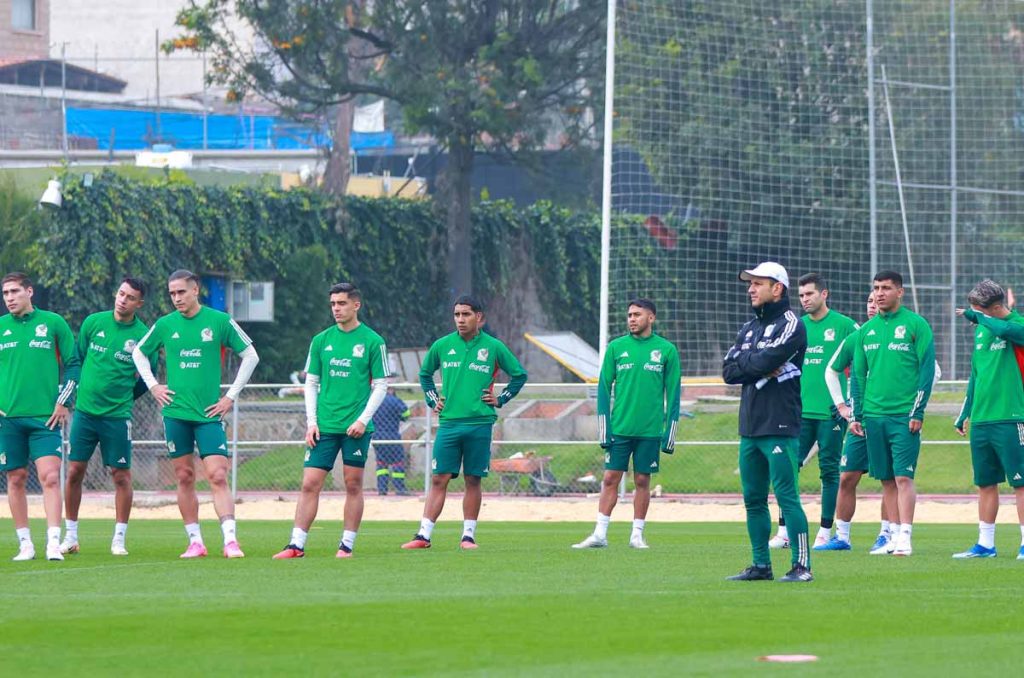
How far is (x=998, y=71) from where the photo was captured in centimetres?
2928

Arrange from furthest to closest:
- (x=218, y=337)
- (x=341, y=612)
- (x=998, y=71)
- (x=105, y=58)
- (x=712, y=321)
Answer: (x=105, y=58), (x=998, y=71), (x=712, y=321), (x=218, y=337), (x=341, y=612)

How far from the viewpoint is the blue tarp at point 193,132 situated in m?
55.7

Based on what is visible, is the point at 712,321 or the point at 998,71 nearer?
the point at 712,321

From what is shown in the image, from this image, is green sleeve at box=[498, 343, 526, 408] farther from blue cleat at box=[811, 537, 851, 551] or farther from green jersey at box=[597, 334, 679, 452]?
blue cleat at box=[811, 537, 851, 551]

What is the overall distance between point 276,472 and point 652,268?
6559mm

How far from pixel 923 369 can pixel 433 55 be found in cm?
2530

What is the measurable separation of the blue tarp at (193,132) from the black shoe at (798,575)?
4185 centimetres

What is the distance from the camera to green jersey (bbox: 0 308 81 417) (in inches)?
566

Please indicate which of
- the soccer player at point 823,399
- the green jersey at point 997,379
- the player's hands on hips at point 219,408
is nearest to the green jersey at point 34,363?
the player's hands on hips at point 219,408

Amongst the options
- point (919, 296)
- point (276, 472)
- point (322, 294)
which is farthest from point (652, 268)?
point (322, 294)

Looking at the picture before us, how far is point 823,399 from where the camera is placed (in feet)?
52.2

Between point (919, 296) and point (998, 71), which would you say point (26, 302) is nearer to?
point (919, 296)

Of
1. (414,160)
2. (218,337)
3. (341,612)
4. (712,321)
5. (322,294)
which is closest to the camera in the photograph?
(341,612)

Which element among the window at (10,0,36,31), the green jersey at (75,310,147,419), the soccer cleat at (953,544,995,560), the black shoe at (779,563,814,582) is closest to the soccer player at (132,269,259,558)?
the green jersey at (75,310,147,419)
